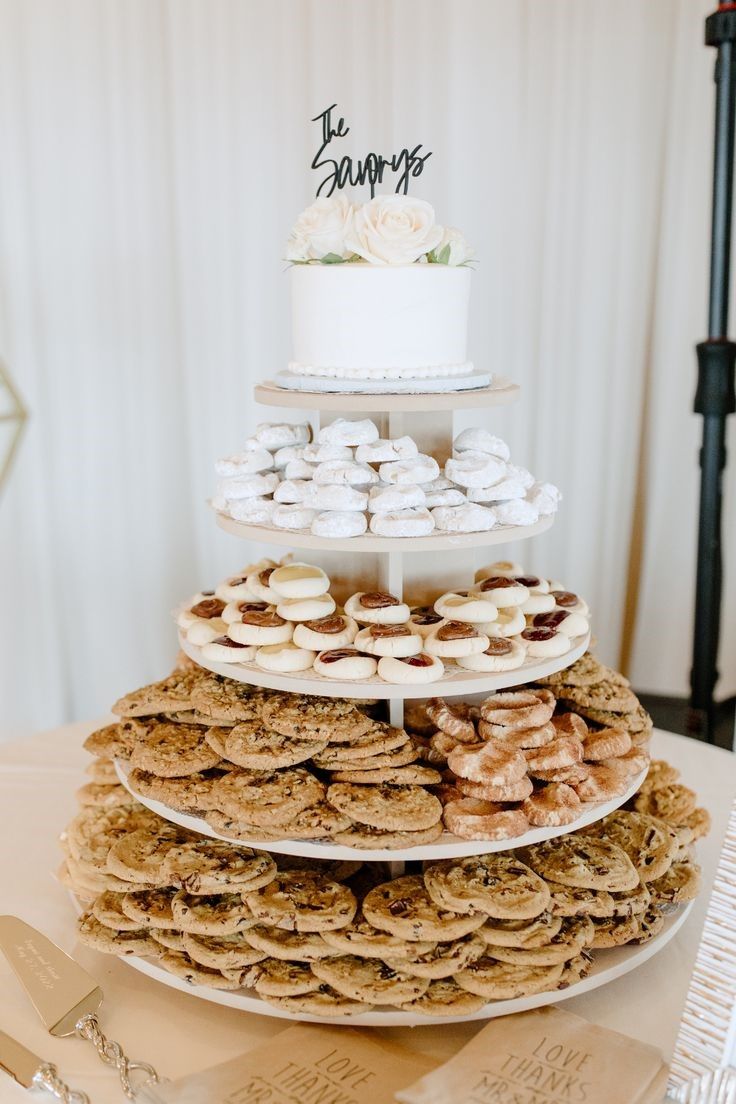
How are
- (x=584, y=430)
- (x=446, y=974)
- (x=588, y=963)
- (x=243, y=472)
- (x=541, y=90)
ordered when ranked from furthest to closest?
(x=584, y=430) → (x=541, y=90) → (x=243, y=472) → (x=588, y=963) → (x=446, y=974)

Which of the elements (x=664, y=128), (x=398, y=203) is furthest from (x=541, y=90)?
(x=398, y=203)

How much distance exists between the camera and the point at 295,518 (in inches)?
64.6

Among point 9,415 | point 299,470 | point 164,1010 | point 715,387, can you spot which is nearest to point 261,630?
point 299,470

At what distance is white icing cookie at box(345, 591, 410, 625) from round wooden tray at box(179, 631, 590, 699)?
12cm

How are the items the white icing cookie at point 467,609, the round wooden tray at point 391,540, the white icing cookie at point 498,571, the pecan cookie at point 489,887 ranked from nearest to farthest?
the pecan cookie at point 489,887 → the round wooden tray at point 391,540 → the white icing cookie at point 467,609 → the white icing cookie at point 498,571

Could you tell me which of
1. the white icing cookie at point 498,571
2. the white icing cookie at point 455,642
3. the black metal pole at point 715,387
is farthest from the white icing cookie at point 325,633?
the black metal pole at point 715,387

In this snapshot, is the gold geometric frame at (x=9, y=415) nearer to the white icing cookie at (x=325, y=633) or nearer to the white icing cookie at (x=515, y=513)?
the white icing cookie at (x=325, y=633)

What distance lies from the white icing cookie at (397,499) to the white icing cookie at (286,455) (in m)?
0.25

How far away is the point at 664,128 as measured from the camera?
148 inches

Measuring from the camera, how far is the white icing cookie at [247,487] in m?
1.74

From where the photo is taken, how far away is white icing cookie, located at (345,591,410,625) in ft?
5.49

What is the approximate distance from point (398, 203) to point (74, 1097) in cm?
138

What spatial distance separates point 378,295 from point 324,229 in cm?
15

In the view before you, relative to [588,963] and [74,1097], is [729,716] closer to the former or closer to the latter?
[588,963]
